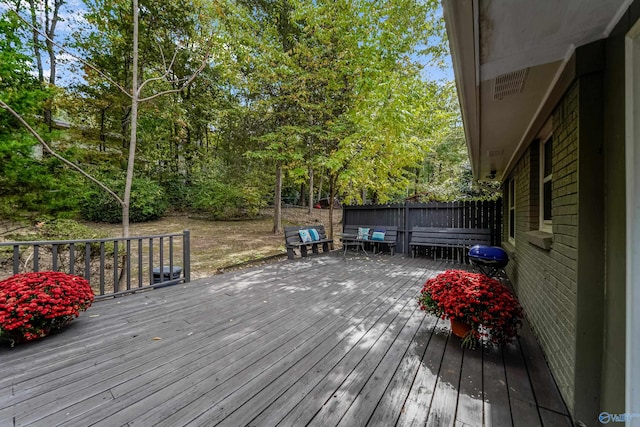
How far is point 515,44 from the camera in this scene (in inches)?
60.8

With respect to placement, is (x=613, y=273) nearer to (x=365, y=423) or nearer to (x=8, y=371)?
(x=365, y=423)

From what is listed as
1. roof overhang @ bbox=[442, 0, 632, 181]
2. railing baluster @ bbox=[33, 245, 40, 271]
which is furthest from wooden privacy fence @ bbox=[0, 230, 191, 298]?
roof overhang @ bbox=[442, 0, 632, 181]

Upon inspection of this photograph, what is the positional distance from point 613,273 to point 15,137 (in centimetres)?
740

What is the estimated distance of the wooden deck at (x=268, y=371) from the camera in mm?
1519

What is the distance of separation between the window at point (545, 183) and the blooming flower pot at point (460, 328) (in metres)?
1.46

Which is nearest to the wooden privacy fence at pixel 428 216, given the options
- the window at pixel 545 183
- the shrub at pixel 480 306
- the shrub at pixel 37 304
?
the window at pixel 545 183

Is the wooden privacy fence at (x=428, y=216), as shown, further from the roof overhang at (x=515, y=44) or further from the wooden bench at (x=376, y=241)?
the roof overhang at (x=515, y=44)

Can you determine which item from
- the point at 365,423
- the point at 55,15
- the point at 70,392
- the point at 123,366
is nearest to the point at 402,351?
the point at 365,423

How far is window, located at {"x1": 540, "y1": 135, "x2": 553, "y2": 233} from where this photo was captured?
9.31 ft

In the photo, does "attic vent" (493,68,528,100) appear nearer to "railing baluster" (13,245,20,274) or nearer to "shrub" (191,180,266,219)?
"railing baluster" (13,245,20,274)

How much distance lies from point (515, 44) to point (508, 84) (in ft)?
1.96

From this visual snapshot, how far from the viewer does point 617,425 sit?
1.25 metres

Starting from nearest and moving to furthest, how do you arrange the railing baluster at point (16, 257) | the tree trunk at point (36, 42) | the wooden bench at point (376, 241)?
the railing baluster at point (16, 257)
the tree trunk at point (36, 42)
the wooden bench at point (376, 241)

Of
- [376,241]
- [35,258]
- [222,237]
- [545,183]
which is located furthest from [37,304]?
[222,237]
